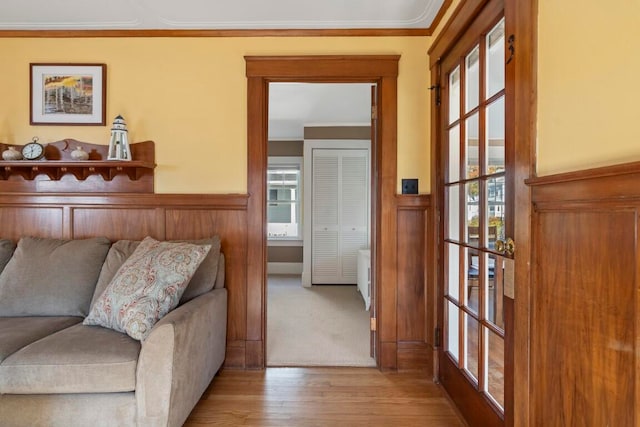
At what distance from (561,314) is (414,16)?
2039mm

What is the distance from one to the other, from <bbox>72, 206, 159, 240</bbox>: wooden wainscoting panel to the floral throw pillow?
0.61 meters

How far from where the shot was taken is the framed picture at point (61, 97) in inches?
98.9

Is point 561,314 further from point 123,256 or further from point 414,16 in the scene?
point 123,256

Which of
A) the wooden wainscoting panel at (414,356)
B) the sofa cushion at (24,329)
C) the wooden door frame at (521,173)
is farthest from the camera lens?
the wooden wainscoting panel at (414,356)

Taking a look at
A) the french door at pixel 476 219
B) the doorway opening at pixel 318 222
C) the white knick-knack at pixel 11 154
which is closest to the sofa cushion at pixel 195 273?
the doorway opening at pixel 318 222

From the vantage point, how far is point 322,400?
6.83 feet

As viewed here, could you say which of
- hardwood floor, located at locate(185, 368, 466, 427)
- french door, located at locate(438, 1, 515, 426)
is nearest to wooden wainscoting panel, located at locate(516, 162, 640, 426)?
french door, located at locate(438, 1, 515, 426)

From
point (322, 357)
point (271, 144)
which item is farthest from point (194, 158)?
point (271, 144)

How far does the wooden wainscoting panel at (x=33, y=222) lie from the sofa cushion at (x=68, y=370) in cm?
120

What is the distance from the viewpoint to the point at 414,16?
2.33 metres

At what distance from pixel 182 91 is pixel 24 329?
1717 mm

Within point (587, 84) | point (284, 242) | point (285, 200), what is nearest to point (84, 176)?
point (587, 84)

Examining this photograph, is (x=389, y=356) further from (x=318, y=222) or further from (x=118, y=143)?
(x=318, y=222)

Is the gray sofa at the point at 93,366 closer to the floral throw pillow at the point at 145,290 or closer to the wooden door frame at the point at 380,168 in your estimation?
the floral throw pillow at the point at 145,290
